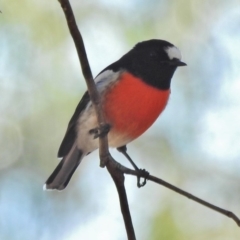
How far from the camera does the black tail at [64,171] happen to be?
13.1 feet

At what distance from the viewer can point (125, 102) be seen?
11.9 feet

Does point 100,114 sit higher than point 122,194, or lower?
higher

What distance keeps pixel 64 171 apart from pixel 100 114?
54.0 inches

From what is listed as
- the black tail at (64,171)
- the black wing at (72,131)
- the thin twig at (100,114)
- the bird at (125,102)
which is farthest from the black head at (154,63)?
the thin twig at (100,114)

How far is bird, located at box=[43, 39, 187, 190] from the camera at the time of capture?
363 cm

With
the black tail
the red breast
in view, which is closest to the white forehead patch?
the red breast

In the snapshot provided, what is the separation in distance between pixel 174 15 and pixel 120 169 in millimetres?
3038

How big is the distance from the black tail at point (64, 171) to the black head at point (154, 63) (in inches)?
A: 26.0

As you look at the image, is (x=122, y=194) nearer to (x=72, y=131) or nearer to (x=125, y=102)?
(x=125, y=102)

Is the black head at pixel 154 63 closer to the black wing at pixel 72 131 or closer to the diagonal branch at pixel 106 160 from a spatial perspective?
the black wing at pixel 72 131

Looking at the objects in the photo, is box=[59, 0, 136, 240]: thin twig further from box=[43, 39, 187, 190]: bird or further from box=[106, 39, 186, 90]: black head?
box=[106, 39, 186, 90]: black head

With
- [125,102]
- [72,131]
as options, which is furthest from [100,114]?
[72,131]

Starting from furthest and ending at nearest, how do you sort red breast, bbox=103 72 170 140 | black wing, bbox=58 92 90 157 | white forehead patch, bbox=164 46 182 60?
white forehead patch, bbox=164 46 182 60
black wing, bbox=58 92 90 157
red breast, bbox=103 72 170 140

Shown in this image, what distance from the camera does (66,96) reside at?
17.1ft
